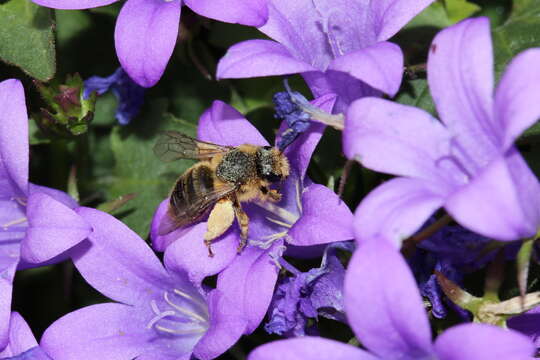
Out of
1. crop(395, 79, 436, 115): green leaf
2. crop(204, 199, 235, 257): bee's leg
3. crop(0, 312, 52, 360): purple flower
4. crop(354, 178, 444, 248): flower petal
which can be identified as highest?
crop(354, 178, 444, 248): flower petal

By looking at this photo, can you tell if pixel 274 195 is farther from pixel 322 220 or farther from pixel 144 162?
pixel 144 162

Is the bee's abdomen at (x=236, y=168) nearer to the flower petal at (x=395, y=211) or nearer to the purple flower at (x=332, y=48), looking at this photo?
the purple flower at (x=332, y=48)

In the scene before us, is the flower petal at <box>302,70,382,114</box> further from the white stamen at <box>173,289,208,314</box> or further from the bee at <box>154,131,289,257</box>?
the white stamen at <box>173,289,208,314</box>

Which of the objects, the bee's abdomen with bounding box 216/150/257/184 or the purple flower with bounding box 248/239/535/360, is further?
the bee's abdomen with bounding box 216/150/257/184

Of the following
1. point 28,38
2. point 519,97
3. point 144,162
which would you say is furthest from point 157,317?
point 519,97

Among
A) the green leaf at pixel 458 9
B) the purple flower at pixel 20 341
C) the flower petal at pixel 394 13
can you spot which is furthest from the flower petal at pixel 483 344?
the green leaf at pixel 458 9

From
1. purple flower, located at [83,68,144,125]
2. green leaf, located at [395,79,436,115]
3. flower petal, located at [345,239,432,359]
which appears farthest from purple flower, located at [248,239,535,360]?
purple flower, located at [83,68,144,125]
